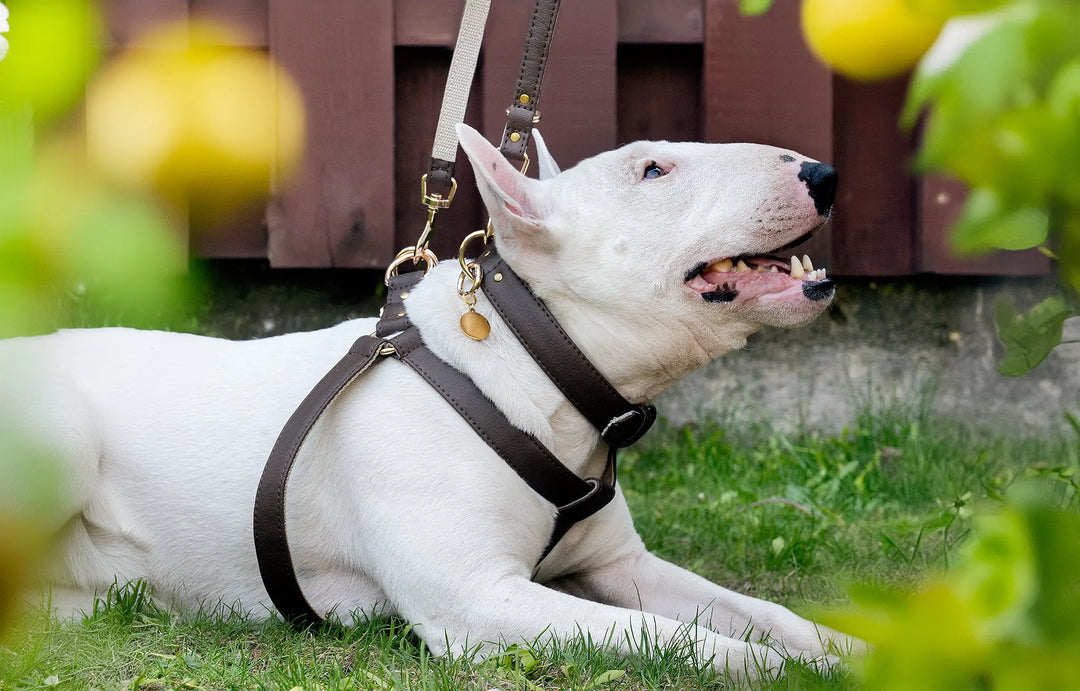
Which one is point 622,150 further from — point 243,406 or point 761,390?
point 761,390

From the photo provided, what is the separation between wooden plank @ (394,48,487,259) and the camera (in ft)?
12.0

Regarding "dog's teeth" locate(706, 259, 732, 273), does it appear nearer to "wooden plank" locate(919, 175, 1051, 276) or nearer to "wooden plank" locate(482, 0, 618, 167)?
"wooden plank" locate(482, 0, 618, 167)

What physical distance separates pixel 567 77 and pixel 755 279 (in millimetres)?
1621

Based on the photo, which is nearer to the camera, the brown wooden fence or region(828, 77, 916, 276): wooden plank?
the brown wooden fence

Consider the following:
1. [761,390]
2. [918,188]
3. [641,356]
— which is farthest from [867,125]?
[641,356]

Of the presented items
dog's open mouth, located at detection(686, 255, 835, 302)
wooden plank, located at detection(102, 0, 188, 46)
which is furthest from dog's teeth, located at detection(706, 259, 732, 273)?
wooden plank, located at detection(102, 0, 188, 46)

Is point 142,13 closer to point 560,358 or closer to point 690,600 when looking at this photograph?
point 560,358

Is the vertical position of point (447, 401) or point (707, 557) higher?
point (447, 401)

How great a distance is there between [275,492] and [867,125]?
250cm

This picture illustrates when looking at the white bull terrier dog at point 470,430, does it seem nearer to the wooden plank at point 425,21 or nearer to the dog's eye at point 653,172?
the dog's eye at point 653,172

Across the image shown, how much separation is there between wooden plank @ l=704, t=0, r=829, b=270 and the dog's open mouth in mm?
1441

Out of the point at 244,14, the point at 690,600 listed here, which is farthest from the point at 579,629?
the point at 244,14

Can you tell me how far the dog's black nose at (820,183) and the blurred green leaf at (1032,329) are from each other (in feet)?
1.57

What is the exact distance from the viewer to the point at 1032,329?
167 cm
